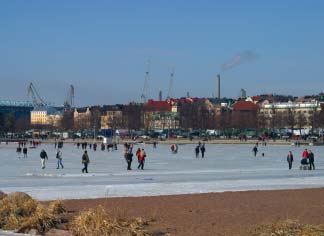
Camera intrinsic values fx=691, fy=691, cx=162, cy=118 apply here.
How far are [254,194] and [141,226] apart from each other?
8084mm

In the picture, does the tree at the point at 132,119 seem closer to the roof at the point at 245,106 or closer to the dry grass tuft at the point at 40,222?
A: the roof at the point at 245,106

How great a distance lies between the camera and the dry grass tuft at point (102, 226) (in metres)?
11.9

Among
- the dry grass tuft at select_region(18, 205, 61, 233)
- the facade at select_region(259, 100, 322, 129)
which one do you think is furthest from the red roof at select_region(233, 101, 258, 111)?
the dry grass tuft at select_region(18, 205, 61, 233)

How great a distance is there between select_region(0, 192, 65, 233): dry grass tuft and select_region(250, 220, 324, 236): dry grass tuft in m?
4.05

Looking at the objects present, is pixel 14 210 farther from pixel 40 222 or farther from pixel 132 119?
pixel 132 119

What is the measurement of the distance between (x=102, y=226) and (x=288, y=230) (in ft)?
10.5

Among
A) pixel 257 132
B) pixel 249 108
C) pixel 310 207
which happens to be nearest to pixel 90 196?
pixel 310 207

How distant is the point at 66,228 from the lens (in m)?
12.9

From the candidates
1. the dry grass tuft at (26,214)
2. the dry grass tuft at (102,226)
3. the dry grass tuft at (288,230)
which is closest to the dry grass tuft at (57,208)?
the dry grass tuft at (26,214)

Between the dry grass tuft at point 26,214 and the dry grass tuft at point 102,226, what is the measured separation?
28.3 inches

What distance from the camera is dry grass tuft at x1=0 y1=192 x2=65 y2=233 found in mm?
13024

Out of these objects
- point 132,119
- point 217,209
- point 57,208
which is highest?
point 132,119

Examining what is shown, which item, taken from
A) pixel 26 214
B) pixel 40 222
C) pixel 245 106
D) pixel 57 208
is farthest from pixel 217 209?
pixel 245 106

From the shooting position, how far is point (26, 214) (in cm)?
1420
